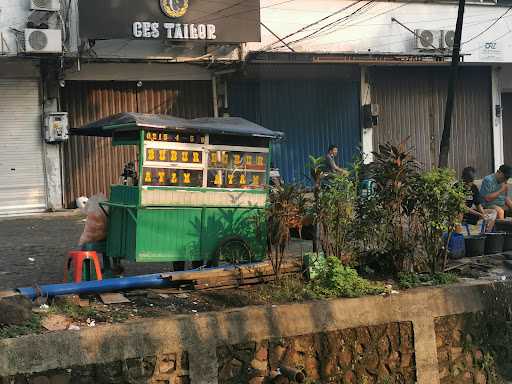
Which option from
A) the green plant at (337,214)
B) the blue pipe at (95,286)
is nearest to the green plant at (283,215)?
the green plant at (337,214)

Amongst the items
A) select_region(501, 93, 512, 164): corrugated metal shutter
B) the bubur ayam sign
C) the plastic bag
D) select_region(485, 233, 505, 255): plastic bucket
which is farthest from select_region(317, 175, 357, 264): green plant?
select_region(501, 93, 512, 164): corrugated metal shutter

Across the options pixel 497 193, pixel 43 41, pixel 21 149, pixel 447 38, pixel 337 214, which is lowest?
pixel 497 193

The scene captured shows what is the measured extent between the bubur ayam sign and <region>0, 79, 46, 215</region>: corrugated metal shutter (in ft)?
6.83

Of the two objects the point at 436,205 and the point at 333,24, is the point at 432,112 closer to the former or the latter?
the point at 333,24

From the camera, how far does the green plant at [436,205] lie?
7.04m

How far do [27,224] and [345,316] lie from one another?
8.19 metres

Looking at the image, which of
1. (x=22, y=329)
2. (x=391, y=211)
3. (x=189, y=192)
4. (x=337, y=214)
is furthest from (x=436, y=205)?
(x=22, y=329)

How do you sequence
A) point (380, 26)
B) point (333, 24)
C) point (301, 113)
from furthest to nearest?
point (380, 26), point (301, 113), point (333, 24)

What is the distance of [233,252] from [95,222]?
1.61m

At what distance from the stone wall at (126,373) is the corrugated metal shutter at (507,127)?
713 inches

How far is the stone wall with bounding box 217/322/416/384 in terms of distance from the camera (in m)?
5.69

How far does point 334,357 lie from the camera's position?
6.13m

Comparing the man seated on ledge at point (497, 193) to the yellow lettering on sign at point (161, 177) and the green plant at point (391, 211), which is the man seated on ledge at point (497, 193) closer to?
the green plant at point (391, 211)

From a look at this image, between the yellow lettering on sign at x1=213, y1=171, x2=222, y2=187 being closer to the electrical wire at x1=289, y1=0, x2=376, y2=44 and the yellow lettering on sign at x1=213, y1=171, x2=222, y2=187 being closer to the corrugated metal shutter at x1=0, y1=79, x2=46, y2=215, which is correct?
the corrugated metal shutter at x1=0, y1=79, x2=46, y2=215
